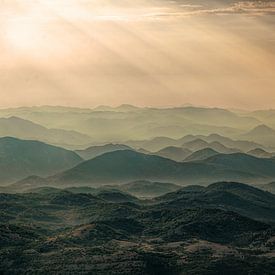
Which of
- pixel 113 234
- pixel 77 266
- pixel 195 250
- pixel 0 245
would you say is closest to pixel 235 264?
pixel 195 250

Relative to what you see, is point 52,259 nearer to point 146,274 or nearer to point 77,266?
point 77,266

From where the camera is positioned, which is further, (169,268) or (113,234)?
(113,234)

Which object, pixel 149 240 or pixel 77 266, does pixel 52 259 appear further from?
pixel 149 240

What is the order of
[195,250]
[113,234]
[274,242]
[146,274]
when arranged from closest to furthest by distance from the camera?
[146,274] → [195,250] → [274,242] → [113,234]

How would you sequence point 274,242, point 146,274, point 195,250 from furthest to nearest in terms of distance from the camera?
1. point 274,242
2. point 195,250
3. point 146,274

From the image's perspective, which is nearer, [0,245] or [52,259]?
[52,259]

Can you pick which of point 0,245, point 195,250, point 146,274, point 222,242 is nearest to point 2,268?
point 0,245

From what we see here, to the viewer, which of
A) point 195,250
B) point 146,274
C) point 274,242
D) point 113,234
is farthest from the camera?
point 113,234

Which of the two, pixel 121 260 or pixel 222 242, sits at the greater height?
pixel 121 260

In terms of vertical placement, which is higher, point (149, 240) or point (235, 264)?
point (235, 264)
